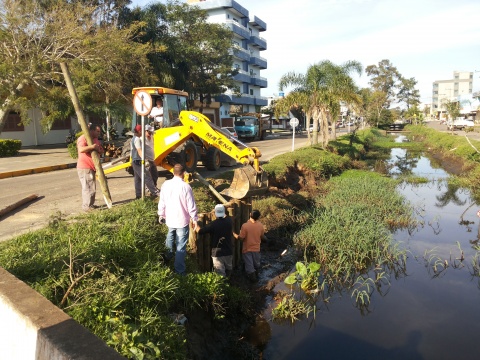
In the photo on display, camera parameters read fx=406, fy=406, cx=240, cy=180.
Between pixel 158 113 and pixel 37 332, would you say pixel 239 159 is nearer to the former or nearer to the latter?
pixel 158 113

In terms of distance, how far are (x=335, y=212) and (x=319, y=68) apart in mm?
14955

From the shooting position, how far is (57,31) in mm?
17078

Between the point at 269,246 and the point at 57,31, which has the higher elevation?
the point at 57,31

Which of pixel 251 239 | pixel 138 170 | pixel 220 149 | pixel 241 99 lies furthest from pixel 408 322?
pixel 241 99

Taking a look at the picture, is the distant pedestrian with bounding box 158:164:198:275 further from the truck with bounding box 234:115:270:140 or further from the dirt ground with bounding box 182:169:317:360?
the truck with bounding box 234:115:270:140

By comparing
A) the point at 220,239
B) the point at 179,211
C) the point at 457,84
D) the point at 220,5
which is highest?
the point at 220,5

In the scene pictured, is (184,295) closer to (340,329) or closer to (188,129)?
(340,329)

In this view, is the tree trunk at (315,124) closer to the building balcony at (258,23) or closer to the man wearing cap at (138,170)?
the man wearing cap at (138,170)

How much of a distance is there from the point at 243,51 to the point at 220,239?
58.8 m

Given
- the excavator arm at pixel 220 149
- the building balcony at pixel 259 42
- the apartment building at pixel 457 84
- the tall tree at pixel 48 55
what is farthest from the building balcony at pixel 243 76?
the apartment building at pixel 457 84

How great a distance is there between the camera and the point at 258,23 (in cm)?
6712

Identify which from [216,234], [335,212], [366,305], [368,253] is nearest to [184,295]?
[216,234]


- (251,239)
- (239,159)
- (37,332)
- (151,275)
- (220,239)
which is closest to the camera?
(37,332)

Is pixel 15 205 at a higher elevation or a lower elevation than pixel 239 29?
lower
